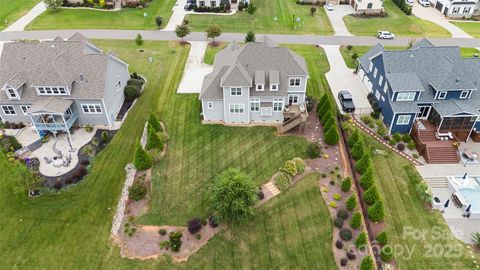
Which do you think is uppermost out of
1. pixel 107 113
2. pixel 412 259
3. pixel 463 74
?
pixel 463 74

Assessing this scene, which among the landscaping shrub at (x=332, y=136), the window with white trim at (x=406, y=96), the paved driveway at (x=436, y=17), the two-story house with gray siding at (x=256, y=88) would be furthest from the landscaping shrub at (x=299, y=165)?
the paved driveway at (x=436, y=17)

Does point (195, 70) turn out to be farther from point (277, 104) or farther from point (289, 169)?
point (289, 169)

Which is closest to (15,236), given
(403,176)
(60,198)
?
(60,198)

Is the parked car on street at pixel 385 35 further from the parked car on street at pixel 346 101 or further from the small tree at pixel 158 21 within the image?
the small tree at pixel 158 21

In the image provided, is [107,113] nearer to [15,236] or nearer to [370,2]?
[15,236]

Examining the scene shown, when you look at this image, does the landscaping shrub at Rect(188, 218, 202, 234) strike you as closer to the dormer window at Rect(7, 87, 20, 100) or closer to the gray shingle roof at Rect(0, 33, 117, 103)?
the gray shingle roof at Rect(0, 33, 117, 103)
